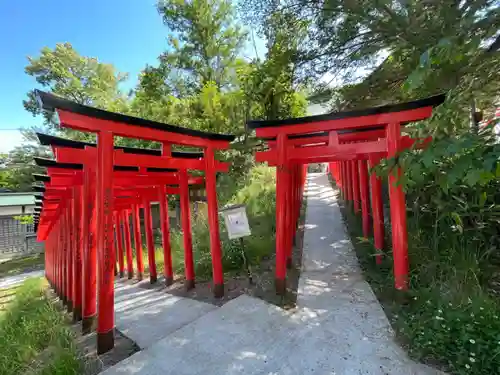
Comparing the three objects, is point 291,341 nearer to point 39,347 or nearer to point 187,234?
point 187,234

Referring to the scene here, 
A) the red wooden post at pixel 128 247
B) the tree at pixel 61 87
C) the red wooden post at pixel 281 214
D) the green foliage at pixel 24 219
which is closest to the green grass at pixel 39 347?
the red wooden post at pixel 281 214

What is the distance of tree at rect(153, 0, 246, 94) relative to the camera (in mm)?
10961

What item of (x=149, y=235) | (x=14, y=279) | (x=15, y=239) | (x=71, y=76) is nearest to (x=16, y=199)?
(x=15, y=239)

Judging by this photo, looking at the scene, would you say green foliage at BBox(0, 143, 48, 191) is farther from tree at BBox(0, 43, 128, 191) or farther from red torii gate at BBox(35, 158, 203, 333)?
red torii gate at BBox(35, 158, 203, 333)

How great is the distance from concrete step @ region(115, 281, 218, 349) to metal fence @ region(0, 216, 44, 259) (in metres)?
16.0

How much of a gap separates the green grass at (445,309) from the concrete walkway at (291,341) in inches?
7.4

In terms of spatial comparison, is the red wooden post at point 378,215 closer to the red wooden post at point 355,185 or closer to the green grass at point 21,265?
the red wooden post at point 355,185

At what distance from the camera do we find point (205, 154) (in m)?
4.36

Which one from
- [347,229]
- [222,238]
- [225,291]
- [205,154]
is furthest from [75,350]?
[347,229]

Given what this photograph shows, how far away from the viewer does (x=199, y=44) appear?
1137 centimetres

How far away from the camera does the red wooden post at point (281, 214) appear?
3.88m

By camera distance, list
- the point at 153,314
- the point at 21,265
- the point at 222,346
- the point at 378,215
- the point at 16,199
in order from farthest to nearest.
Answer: the point at 16,199 → the point at 21,265 → the point at 378,215 → the point at 153,314 → the point at 222,346

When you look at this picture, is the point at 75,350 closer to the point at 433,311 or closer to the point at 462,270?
the point at 433,311

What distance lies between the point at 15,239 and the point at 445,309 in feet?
69.7
